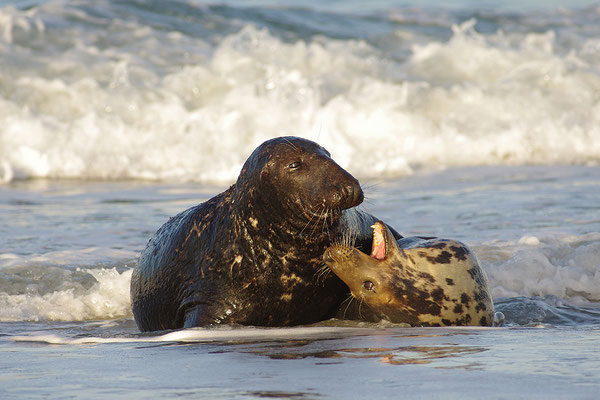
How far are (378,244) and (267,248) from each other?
614 millimetres

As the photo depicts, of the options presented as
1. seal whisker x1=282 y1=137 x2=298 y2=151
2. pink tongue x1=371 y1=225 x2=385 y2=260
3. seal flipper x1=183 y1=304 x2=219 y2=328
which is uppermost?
seal whisker x1=282 y1=137 x2=298 y2=151

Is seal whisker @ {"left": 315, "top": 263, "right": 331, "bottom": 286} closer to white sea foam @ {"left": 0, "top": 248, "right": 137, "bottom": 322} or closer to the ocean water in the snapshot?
the ocean water

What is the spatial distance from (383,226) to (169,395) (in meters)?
2.28

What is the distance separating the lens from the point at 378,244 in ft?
18.2

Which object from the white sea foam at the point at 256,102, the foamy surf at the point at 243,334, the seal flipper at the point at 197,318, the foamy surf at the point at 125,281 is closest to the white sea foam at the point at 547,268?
the foamy surf at the point at 125,281

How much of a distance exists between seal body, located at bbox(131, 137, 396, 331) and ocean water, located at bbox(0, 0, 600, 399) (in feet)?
0.68

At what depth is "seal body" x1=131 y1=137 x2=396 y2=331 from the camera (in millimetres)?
5266

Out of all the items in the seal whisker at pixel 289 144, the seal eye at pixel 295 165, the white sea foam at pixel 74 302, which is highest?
the seal whisker at pixel 289 144

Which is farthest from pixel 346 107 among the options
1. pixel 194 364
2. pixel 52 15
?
pixel 194 364

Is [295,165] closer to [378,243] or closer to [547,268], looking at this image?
[378,243]

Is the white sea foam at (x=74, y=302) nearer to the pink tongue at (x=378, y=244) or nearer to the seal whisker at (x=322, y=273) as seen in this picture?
the seal whisker at (x=322, y=273)

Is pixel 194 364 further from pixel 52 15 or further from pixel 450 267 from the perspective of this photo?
pixel 52 15

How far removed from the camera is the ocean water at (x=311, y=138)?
159 inches

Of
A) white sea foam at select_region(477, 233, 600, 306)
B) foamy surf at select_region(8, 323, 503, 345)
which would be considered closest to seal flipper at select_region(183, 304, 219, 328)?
foamy surf at select_region(8, 323, 503, 345)
